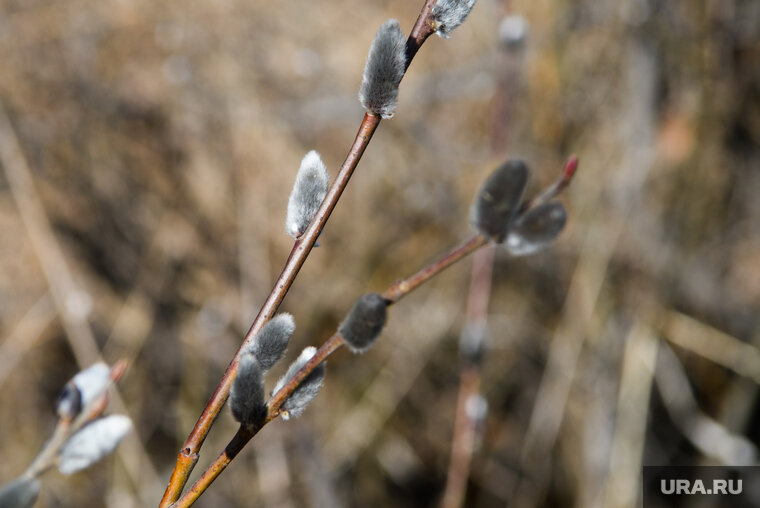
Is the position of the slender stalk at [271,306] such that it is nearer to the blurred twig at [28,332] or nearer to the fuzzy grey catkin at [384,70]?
the fuzzy grey catkin at [384,70]

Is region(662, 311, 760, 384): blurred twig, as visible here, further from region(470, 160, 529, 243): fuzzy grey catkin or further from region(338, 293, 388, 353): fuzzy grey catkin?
region(338, 293, 388, 353): fuzzy grey catkin

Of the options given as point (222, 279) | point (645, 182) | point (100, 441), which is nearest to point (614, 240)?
point (645, 182)

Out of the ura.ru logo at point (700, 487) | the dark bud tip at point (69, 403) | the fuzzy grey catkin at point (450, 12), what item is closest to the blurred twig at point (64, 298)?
the dark bud tip at point (69, 403)

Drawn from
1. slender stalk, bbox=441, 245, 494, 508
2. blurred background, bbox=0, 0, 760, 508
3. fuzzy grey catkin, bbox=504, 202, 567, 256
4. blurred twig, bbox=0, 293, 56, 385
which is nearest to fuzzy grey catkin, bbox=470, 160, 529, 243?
fuzzy grey catkin, bbox=504, 202, 567, 256

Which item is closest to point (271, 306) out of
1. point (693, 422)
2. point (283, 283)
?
point (283, 283)

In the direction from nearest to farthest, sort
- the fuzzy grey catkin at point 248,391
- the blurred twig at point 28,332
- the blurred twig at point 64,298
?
the fuzzy grey catkin at point 248,391, the blurred twig at point 64,298, the blurred twig at point 28,332
